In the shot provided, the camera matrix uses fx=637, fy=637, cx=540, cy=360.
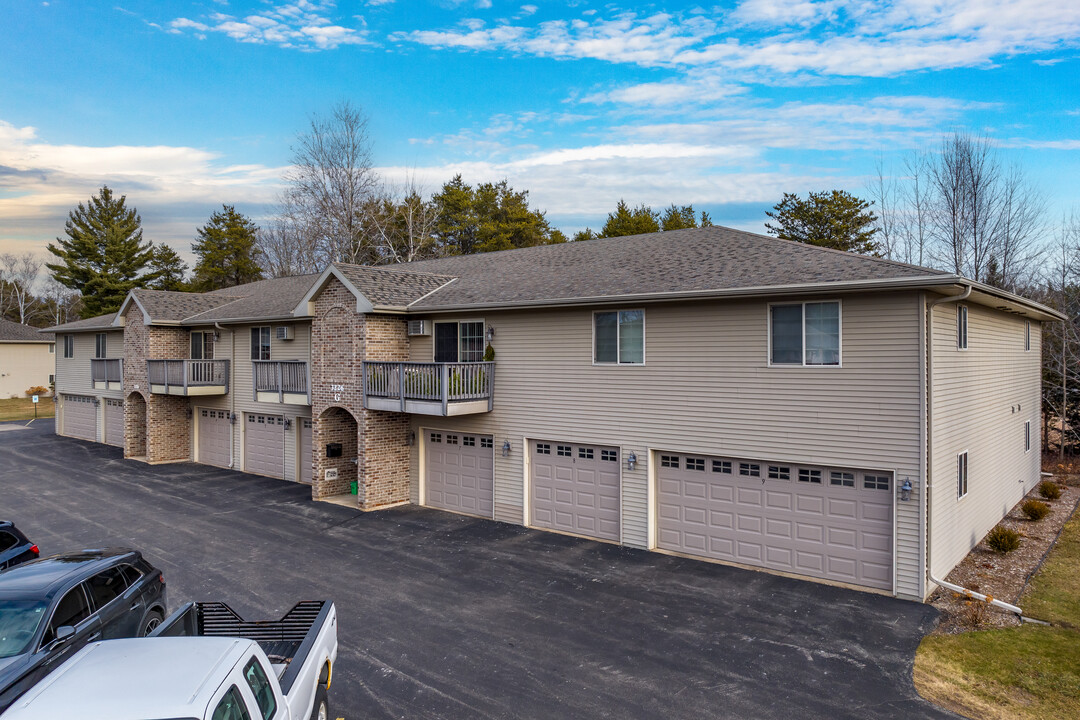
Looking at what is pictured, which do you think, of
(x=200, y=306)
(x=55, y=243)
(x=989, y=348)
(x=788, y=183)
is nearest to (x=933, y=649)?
(x=989, y=348)

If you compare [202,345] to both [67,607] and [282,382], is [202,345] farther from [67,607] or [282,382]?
[67,607]

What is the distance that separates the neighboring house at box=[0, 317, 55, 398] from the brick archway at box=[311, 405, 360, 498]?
133 feet

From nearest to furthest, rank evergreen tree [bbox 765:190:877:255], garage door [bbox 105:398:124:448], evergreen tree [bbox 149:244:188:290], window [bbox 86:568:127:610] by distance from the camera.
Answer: window [bbox 86:568:127:610] < garage door [bbox 105:398:124:448] < evergreen tree [bbox 765:190:877:255] < evergreen tree [bbox 149:244:188:290]

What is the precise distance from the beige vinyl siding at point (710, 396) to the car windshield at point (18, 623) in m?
9.53

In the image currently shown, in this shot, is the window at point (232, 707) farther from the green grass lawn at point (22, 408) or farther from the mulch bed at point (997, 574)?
the green grass lawn at point (22, 408)

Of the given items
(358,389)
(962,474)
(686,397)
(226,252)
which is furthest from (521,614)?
(226,252)

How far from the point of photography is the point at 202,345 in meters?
23.8

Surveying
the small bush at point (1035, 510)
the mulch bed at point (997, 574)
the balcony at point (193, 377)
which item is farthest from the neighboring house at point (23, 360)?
the small bush at point (1035, 510)

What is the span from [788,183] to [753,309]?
29.1 meters

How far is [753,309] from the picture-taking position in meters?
11.6

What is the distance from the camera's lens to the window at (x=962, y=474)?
11.8 metres

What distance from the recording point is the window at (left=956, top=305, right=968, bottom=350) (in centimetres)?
1191

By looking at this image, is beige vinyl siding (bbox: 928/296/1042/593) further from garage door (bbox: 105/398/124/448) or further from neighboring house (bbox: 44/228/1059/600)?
garage door (bbox: 105/398/124/448)

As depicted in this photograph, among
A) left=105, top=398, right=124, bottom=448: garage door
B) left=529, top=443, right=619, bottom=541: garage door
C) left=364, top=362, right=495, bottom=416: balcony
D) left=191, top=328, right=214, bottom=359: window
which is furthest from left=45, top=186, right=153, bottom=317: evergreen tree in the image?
left=529, top=443, right=619, bottom=541: garage door
